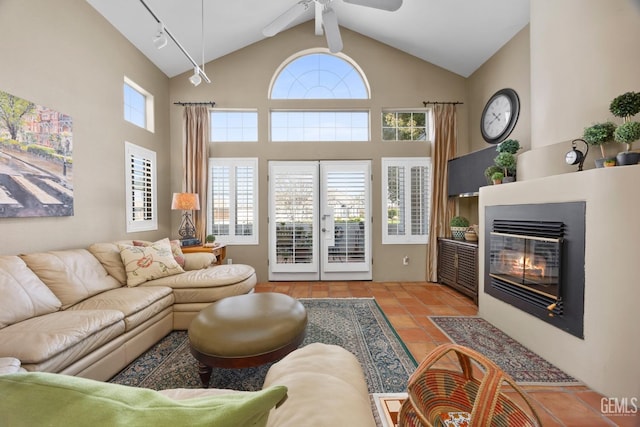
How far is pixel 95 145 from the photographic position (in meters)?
2.88

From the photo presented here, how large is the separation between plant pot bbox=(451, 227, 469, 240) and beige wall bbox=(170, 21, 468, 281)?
60cm

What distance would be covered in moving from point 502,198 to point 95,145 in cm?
442

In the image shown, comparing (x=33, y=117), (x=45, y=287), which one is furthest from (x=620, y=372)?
(x=33, y=117)

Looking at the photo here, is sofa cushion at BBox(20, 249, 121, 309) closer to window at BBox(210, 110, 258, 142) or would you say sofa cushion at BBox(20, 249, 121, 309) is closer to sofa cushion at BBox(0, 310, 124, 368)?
sofa cushion at BBox(0, 310, 124, 368)

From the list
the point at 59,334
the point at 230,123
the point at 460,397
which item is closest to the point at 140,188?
the point at 230,123

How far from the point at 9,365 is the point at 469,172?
4.58 m

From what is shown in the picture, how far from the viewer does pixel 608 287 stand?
1.71 meters

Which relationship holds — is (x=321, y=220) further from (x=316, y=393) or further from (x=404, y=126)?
(x=316, y=393)

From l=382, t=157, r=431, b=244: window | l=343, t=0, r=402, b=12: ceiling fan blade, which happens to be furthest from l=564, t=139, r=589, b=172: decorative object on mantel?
l=382, t=157, r=431, b=244: window

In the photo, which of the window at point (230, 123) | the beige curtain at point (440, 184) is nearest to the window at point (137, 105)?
the window at point (230, 123)

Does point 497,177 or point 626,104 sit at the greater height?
point 626,104

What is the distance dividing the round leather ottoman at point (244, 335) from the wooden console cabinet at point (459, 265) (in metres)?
2.53

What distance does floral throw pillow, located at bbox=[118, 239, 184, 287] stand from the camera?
259cm

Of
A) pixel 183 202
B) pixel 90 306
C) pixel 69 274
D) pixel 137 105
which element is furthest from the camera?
pixel 137 105
